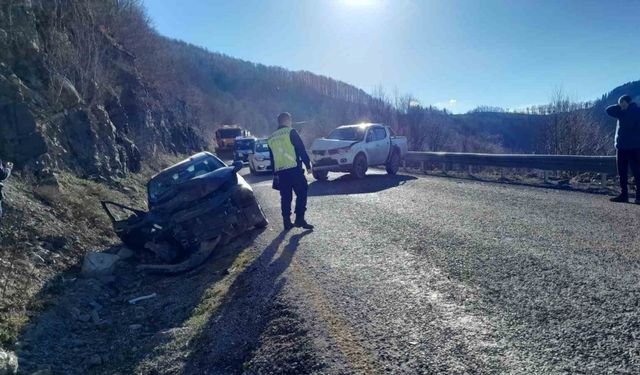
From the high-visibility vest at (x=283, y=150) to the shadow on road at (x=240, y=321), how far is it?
6.37 feet

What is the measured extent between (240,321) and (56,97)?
10720 mm

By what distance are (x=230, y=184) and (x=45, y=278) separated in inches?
119

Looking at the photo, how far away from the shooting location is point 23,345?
14.3 ft

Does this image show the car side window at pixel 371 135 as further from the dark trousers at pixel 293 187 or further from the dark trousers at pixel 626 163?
the dark trousers at pixel 293 187

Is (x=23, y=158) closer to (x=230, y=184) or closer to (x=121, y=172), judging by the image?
(x=230, y=184)

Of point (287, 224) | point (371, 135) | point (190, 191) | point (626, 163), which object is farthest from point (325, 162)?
point (626, 163)

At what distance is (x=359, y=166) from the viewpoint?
15430mm

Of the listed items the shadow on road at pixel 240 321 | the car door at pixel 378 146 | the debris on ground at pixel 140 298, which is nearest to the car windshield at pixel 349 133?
the car door at pixel 378 146

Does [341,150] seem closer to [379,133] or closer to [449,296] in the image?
[379,133]

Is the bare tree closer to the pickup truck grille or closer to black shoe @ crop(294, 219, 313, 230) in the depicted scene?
the pickup truck grille

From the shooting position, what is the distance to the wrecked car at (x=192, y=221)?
690cm

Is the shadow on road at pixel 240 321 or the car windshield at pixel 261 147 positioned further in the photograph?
the car windshield at pixel 261 147

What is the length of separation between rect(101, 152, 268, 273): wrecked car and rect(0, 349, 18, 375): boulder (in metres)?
2.97

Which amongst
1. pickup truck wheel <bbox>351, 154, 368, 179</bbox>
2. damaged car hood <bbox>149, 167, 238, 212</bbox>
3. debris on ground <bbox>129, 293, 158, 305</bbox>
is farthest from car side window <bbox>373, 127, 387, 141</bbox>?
debris on ground <bbox>129, 293, 158, 305</bbox>
